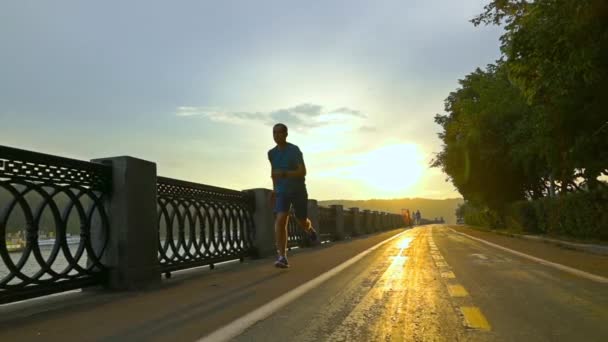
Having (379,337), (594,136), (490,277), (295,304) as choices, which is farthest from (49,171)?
(594,136)

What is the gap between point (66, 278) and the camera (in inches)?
217

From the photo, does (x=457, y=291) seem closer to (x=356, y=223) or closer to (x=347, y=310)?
(x=347, y=310)

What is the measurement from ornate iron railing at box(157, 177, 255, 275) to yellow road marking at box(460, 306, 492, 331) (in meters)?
4.60

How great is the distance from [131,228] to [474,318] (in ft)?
14.2

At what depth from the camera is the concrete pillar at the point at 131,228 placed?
20.5 feet

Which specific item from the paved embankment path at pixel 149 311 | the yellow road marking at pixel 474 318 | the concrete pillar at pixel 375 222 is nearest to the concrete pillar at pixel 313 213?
the paved embankment path at pixel 149 311

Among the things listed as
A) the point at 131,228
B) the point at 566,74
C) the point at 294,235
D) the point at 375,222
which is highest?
the point at 566,74

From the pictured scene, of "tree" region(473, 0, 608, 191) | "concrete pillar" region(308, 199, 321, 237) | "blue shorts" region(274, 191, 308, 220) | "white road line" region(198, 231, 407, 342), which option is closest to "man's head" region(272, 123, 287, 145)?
"blue shorts" region(274, 191, 308, 220)

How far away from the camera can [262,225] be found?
1154cm

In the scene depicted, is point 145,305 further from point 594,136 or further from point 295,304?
point 594,136

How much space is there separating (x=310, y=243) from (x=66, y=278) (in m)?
12.1

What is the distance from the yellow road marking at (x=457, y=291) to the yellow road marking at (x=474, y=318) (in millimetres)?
730

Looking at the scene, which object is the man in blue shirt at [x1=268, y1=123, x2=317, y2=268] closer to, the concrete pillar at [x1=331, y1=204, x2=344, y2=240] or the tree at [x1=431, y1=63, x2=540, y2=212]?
the concrete pillar at [x1=331, y1=204, x2=344, y2=240]

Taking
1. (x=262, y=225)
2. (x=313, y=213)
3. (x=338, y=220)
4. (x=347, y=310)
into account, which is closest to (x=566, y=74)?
(x=262, y=225)
